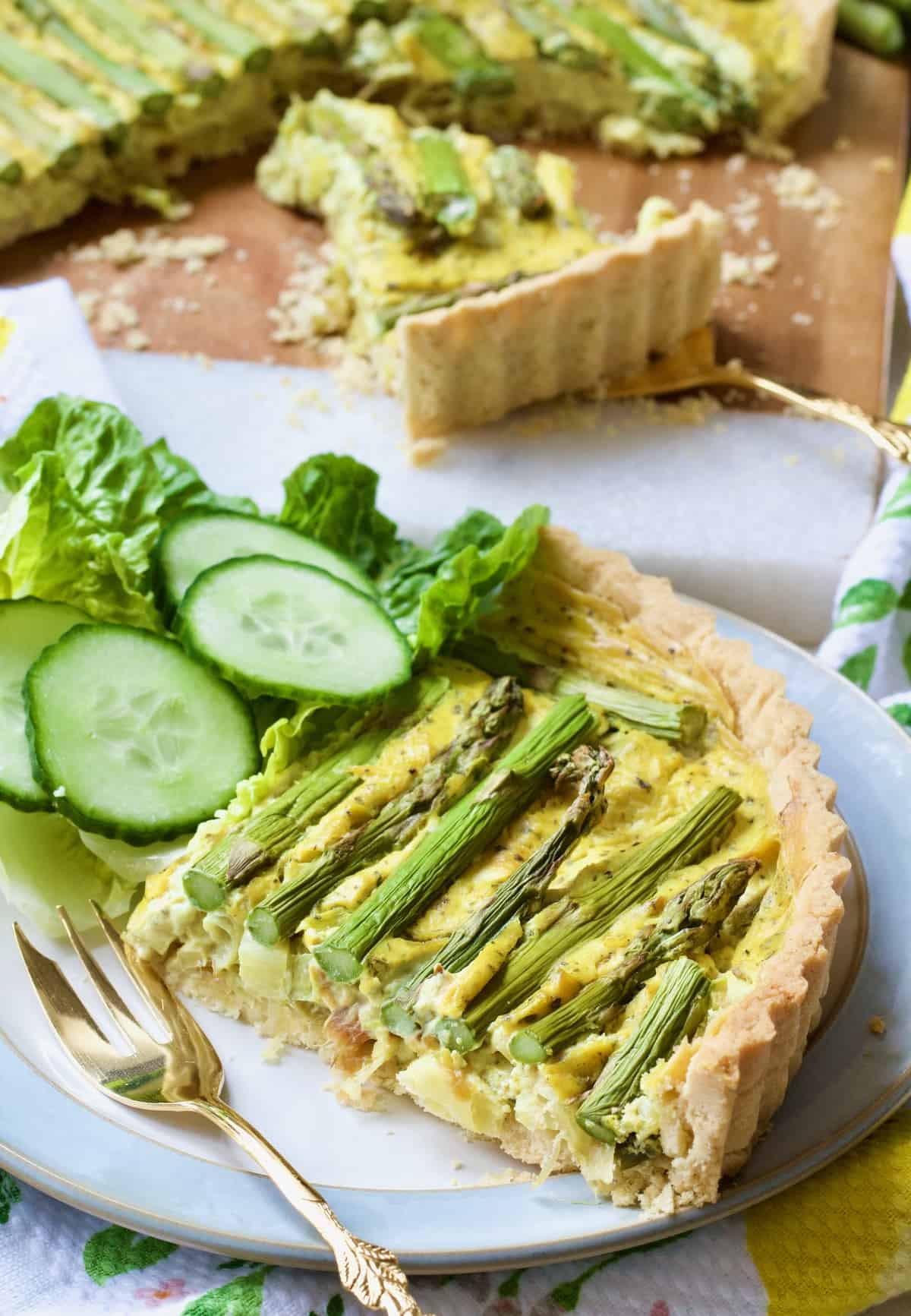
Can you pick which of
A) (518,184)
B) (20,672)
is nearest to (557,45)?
(518,184)

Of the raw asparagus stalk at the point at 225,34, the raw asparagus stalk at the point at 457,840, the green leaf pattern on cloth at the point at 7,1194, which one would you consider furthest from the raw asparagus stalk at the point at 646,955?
the raw asparagus stalk at the point at 225,34

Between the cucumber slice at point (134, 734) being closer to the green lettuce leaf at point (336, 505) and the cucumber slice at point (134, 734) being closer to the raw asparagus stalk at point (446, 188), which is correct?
the green lettuce leaf at point (336, 505)

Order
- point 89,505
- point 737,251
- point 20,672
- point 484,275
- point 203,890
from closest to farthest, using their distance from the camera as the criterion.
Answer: point 203,890 < point 20,672 < point 89,505 < point 484,275 < point 737,251

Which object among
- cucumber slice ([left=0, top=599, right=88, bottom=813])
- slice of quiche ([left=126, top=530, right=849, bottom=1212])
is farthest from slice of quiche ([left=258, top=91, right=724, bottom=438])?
cucumber slice ([left=0, top=599, right=88, bottom=813])

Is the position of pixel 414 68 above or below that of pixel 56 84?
above

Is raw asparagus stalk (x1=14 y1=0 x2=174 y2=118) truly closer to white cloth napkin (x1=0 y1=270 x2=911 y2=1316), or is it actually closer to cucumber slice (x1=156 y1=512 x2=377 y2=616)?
cucumber slice (x1=156 y1=512 x2=377 y2=616)

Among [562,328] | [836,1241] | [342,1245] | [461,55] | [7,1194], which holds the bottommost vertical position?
[7,1194]

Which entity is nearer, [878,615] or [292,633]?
[292,633]

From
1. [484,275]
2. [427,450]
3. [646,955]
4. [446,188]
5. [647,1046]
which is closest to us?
[647,1046]

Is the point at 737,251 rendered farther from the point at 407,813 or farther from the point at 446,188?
the point at 407,813

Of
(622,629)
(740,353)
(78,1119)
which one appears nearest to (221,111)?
(740,353)
